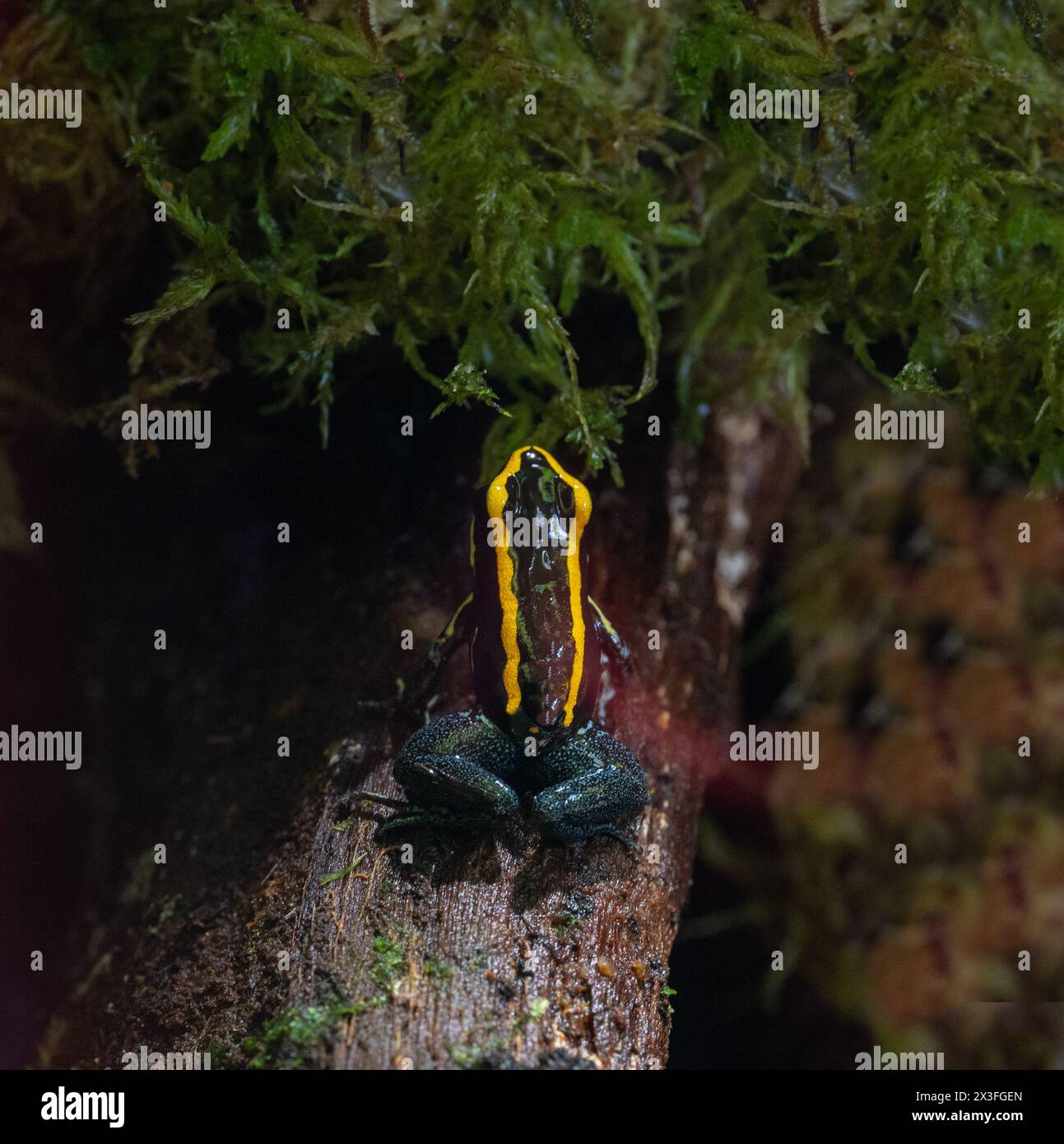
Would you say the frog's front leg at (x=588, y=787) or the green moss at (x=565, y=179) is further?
the green moss at (x=565, y=179)

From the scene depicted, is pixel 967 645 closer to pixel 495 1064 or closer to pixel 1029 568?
pixel 1029 568

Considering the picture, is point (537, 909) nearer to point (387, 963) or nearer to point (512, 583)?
point (387, 963)

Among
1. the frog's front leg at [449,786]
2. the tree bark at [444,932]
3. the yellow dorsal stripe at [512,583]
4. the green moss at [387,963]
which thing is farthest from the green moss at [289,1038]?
the yellow dorsal stripe at [512,583]

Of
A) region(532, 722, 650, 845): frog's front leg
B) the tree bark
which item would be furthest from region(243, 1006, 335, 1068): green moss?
region(532, 722, 650, 845): frog's front leg

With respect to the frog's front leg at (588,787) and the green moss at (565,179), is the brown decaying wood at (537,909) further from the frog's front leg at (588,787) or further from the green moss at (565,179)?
the green moss at (565,179)

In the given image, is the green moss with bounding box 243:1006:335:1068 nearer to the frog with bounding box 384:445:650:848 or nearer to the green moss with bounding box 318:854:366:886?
the green moss with bounding box 318:854:366:886

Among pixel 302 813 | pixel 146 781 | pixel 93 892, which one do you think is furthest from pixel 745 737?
pixel 93 892
